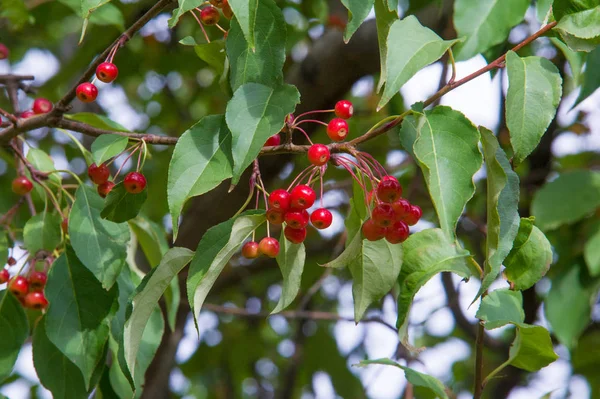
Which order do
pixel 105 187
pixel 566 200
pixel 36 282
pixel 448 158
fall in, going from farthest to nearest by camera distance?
pixel 566 200 < pixel 36 282 < pixel 105 187 < pixel 448 158

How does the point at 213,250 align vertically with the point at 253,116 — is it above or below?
below

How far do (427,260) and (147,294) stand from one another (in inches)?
20.7

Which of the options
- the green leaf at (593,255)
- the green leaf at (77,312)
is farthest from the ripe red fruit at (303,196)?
the green leaf at (593,255)

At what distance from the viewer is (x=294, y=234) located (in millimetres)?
1306

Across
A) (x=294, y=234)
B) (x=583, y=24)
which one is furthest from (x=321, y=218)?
(x=583, y=24)

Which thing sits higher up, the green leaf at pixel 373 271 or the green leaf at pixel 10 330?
the green leaf at pixel 373 271

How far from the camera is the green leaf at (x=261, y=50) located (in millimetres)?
1278

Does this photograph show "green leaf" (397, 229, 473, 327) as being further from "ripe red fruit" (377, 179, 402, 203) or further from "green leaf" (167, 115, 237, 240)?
"green leaf" (167, 115, 237, 240)

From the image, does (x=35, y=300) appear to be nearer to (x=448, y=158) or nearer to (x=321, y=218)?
(x=321, y=218)

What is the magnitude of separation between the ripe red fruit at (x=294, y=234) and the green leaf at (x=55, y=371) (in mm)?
632

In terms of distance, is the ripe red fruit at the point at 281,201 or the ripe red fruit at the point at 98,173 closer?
the ripe red fruit at the point at 281,201

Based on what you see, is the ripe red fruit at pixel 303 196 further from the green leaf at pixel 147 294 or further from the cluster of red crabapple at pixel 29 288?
the cluster of red crabapple at pixel 29 288

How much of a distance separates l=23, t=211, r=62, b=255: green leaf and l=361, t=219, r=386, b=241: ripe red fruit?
0.81 meters

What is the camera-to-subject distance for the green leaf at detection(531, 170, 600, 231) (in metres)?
2.53
